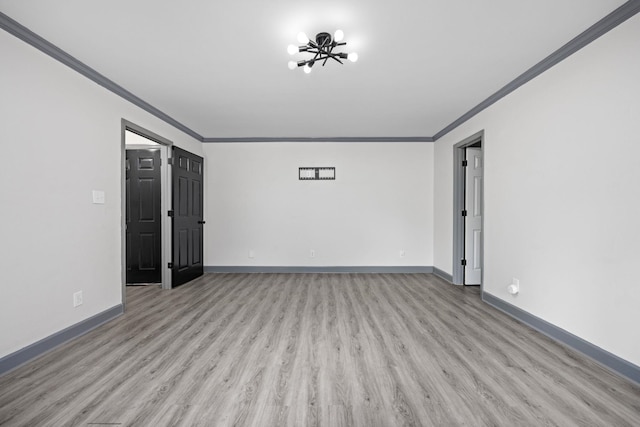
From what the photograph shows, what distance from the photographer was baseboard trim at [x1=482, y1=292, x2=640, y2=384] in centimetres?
200

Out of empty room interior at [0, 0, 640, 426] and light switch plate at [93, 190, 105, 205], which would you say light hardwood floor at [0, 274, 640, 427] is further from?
light switch plate at [93, 190, 105, 205]

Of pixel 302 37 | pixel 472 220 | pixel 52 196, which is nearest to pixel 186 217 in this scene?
pixel 52 196

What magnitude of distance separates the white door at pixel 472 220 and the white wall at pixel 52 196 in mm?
4820

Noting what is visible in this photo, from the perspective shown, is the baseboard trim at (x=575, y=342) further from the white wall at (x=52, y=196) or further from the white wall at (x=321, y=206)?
the white wall at (x=52, y=196)

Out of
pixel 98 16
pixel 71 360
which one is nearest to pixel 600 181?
pixel 98 16

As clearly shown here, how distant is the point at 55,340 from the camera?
8.09ft

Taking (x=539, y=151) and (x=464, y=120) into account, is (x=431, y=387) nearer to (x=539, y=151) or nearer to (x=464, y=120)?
(x=539, y=151)

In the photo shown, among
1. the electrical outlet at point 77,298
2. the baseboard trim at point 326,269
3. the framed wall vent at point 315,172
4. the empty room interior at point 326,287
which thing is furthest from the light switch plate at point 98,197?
the framed wall vent at point 315,172

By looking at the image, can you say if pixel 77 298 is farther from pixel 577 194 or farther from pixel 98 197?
pixel 577 194

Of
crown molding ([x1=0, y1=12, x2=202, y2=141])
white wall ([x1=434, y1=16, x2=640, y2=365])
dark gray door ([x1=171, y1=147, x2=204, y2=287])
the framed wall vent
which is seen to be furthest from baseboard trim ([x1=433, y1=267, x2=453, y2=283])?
crown molding ([x1=0, y1=12, x2=202, y2=141])

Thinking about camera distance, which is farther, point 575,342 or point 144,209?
point 144,209

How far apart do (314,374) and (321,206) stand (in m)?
3.69

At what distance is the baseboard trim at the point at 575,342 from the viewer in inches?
78.6

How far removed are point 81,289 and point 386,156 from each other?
4.84 meters
